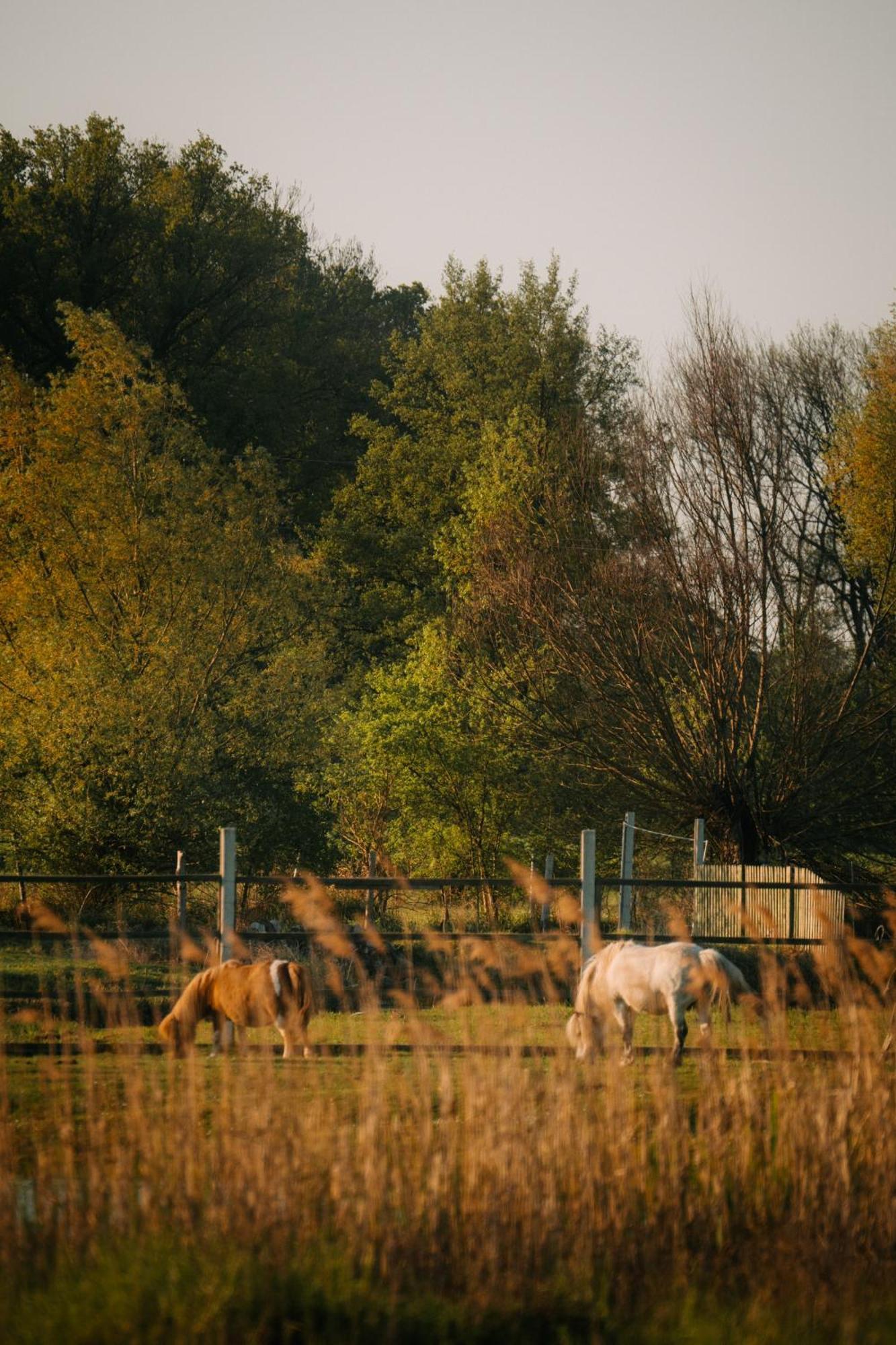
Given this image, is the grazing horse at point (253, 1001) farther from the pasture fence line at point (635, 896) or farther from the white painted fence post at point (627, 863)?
the white painted fence post at point (627, 863)

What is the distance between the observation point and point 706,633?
21219 mm

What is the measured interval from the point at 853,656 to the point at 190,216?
1966 centimetres

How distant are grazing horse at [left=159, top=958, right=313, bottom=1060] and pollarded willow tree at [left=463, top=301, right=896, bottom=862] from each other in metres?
12.2

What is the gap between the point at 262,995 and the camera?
32.8 feet

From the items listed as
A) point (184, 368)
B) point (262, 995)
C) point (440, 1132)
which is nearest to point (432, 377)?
point (184, 368)

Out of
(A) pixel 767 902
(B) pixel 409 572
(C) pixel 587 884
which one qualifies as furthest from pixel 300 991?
(B) pixel 409 572

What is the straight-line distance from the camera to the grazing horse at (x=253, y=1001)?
32.5 ft

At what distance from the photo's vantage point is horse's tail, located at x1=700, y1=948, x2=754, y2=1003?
9117mm

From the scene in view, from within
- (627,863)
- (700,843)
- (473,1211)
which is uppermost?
(700,843)

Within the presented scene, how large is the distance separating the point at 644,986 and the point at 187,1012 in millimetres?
3180

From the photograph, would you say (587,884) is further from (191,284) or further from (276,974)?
(191,284)

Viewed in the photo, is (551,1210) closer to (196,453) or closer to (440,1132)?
(440,1132)

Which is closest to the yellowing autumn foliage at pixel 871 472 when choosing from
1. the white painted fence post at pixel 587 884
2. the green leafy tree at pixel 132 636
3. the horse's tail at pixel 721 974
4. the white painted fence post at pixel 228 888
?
the green leafy tree at pixel 132 636

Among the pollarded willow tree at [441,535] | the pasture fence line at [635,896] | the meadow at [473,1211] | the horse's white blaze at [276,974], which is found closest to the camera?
the meadow at [473,1211]
